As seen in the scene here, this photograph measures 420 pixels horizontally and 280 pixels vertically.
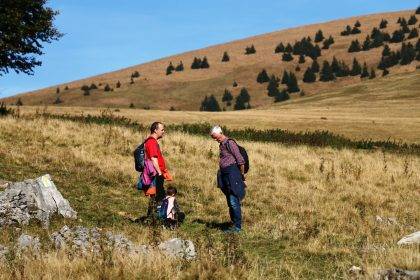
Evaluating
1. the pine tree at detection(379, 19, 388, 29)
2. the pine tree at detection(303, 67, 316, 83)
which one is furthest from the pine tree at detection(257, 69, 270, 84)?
the pine tree at detection(379, 19, 388, 29)

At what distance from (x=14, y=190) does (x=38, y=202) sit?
490 millimetres

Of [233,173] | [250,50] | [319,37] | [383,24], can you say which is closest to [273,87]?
[250,50]

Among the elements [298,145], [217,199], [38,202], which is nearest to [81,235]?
[38,202]

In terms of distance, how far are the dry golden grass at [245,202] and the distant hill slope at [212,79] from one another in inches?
1835

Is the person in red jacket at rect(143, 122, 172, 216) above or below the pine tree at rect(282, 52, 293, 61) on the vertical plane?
below

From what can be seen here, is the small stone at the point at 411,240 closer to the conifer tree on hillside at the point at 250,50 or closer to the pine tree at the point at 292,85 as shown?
the pine tree at the point at 292,85

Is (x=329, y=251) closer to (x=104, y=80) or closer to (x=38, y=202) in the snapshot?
(x=38, y=202)

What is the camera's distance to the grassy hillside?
3509cm

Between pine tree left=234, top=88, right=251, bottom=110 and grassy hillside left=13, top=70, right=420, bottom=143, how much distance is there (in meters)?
10.2

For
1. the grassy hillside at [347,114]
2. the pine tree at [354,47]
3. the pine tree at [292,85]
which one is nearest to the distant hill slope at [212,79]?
the pine tree at [354,47]

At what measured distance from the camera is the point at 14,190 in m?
10.6

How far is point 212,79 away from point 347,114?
4446 cm

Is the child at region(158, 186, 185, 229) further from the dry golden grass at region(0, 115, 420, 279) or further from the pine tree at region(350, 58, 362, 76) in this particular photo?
the pine tree at region(350, 58, 362, 76)

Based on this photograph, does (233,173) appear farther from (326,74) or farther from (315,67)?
(315,67)
